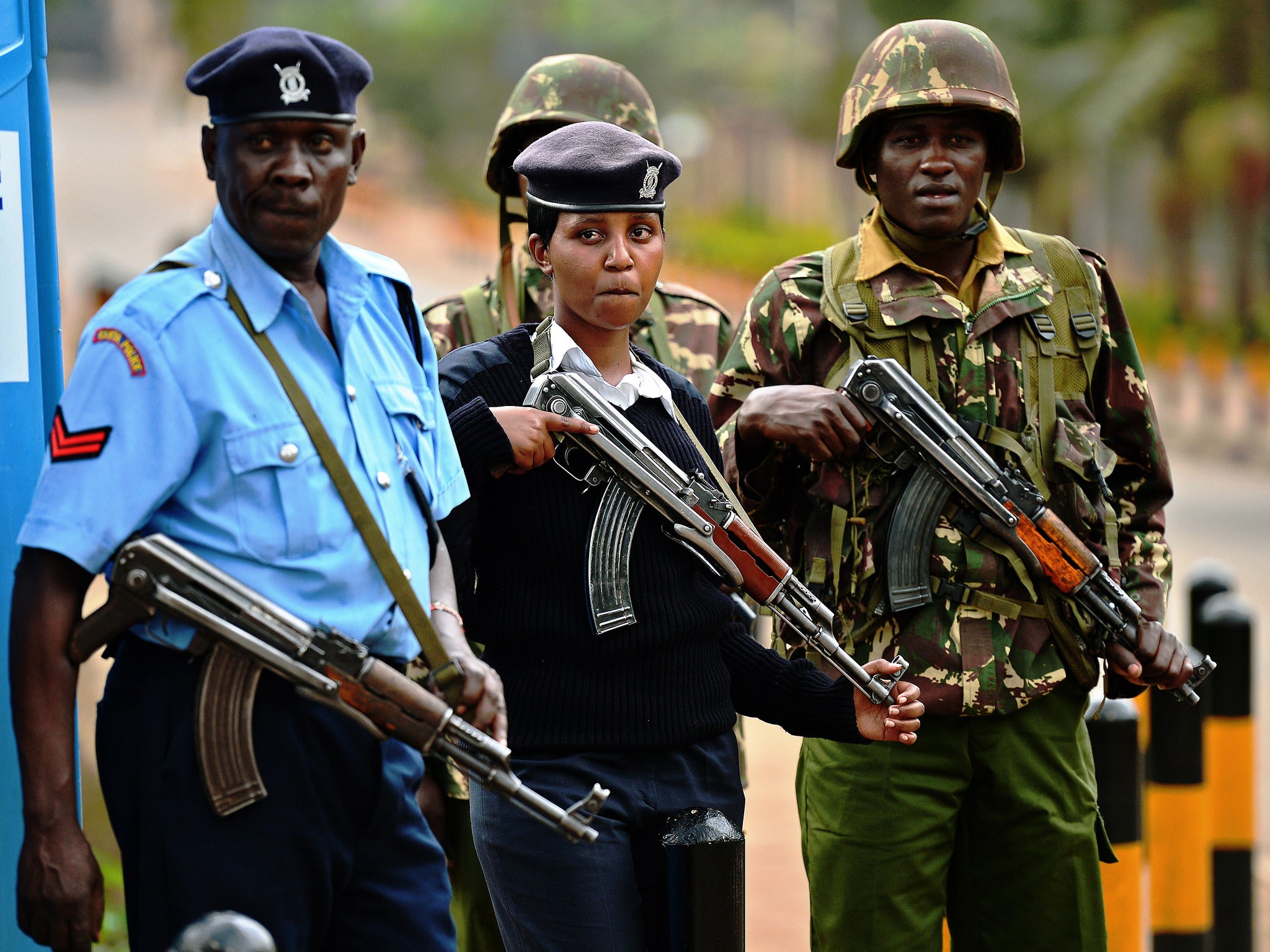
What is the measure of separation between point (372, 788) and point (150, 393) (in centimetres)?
69

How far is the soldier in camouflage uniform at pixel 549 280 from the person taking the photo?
439 centimetres

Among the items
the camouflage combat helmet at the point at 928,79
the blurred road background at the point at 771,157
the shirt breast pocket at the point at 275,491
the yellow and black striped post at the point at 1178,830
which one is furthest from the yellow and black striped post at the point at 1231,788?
the shirt breast pocket at the point at 275,491

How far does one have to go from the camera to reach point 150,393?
2.39m

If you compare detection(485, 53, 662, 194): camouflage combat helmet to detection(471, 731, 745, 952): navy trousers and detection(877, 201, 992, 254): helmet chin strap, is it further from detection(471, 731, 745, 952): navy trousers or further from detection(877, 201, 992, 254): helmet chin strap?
detection(471, 731, 745, 952): navy trousers

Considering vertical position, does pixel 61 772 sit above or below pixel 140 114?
below

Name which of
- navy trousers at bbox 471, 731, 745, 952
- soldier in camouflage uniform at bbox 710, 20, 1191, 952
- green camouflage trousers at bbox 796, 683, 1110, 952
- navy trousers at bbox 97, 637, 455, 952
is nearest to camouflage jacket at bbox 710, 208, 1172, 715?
soldier in camouflage uniform at bbox 710, 20, 1191, 952

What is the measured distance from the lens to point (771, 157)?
47906 mm

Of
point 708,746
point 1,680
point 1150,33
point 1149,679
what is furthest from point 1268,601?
point 1150,33

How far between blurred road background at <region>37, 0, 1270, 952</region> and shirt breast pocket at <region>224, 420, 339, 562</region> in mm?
3220

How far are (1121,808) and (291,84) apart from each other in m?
3.04

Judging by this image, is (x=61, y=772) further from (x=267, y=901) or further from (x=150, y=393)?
(x=150, y=393)

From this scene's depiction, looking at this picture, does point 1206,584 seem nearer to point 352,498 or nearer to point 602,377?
point 602,377

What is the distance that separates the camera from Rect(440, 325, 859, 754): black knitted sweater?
2.90 m

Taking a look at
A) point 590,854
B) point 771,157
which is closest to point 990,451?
point 590,854
